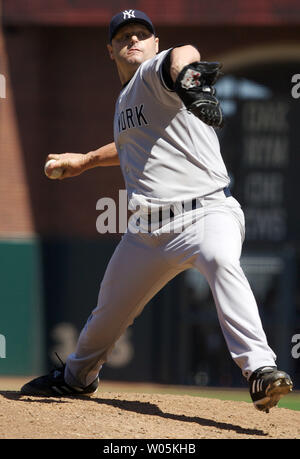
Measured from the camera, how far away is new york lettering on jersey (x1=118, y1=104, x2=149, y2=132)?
4.27 metres

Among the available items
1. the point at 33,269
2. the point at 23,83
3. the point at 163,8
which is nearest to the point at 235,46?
the point at 163,8

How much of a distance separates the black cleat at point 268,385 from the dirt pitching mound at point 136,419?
0.23 m

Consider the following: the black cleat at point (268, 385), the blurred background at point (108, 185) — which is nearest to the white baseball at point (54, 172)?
the black cleat at point (268, 385)

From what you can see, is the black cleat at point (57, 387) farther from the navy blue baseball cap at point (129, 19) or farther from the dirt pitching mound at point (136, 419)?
the navy blue baseball cap at point (129, 19)

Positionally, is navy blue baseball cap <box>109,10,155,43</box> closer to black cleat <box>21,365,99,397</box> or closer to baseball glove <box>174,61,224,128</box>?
baseball glove <box>174,61,224,128</box>

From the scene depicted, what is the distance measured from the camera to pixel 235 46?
1152cm

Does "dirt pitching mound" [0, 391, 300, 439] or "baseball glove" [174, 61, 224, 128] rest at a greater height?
"baseball glove" [174, 61, 224, 128]

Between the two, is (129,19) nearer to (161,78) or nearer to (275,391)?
(161,78)

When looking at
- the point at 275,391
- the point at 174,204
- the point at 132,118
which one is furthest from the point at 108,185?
the point at 275,391

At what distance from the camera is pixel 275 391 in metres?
3.87

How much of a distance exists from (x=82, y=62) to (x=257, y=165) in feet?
8.85

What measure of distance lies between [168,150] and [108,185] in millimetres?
7210

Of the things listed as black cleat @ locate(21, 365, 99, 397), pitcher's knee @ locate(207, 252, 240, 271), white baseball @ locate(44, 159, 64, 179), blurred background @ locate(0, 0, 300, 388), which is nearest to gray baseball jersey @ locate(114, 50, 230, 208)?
pitcher's knee @ locate(207, 252, 240, 271)

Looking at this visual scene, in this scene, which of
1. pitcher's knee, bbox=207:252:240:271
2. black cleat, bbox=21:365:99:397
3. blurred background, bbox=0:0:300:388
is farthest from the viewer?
blurred background, bbox=0:0:300:388
